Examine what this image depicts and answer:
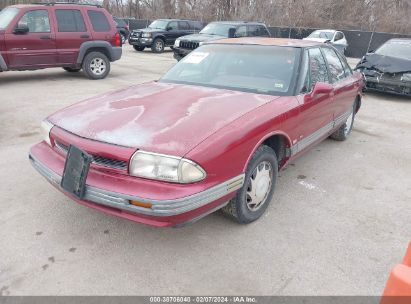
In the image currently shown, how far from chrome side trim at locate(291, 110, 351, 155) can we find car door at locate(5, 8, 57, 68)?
7.34m

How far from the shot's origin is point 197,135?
8.27 feet

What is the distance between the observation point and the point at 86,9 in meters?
9.27

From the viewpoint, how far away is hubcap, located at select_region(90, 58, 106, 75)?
9.79 m

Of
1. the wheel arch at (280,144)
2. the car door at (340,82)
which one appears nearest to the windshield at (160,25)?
the car door at (340,82)

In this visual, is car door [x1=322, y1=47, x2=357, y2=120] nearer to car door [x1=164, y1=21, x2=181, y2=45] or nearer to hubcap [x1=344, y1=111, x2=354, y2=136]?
hubcap [x1=344, y1=111, x2=354, y2=136]

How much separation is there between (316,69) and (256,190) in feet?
5.96

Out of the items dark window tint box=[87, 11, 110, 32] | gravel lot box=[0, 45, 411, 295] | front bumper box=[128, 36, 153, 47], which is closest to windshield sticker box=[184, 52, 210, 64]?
gravel lot box=[0, 45, 411, 295]

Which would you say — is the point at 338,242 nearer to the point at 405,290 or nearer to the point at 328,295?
the point at 328,295

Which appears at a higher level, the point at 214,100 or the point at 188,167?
the point at 214,100

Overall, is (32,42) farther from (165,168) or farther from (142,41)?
(142,41)

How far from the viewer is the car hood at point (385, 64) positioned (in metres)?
8.59

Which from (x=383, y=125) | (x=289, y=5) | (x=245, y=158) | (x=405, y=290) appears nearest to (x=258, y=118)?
(x=245, y=158)

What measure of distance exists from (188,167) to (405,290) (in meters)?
1.39

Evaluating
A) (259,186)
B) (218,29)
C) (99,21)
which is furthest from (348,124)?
(218,29)
